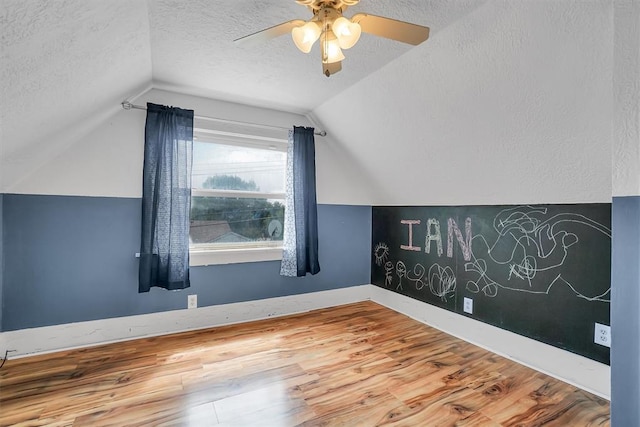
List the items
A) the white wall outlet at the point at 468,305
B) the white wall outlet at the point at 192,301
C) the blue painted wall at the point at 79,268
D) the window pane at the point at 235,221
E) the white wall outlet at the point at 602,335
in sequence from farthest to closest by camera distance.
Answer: the window pane at the point at 235,221 < the white wall outlet at the point at 192,301 < the white wall outlet at the point at 468,305 < the blue painted wall at the point at 79,268 < the white wall outlet at the point at 602,335

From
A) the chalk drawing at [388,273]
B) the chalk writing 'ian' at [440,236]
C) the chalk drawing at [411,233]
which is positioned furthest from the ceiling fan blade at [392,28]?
the chalk drawing at [388,273]

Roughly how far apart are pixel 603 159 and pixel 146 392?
2.90 m

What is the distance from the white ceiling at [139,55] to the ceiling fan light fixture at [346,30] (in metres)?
0.34

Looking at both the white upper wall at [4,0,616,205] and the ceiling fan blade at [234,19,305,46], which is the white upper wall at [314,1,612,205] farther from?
the ceiling fan blade at [234,19,305,46]

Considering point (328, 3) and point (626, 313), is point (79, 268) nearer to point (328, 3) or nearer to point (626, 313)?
point (328, 3)

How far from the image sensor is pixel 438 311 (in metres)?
2.77

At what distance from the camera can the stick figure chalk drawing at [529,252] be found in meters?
1.88

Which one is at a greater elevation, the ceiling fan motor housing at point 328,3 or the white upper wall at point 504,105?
the ceiling fan motor housing at point 328,3

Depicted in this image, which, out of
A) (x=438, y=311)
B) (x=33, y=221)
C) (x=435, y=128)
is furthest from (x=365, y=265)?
(x=33, y=221)

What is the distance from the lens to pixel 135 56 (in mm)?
1794

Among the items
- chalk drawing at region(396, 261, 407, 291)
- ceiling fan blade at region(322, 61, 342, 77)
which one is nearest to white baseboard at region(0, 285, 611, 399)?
chalk drawing at region(396, 261, 407, 291)

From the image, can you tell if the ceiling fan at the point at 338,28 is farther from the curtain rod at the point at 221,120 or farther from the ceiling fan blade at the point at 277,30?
the curtain rod at the point at 221,120

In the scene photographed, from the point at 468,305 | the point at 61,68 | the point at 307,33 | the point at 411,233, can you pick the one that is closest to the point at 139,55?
the point at 61,68

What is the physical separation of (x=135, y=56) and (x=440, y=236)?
2732 mm
